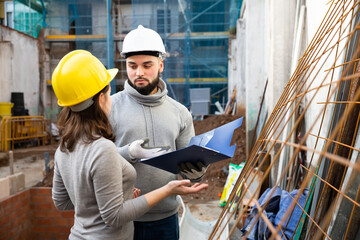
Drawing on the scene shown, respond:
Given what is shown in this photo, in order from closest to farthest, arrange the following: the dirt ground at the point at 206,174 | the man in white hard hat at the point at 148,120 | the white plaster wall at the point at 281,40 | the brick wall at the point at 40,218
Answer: the man in white hard hat at the point at 148,120 → the brick wall at the point at 40,218 → the white plaster wall at the point at 281,40 → the dirt ground at the point at 206,174

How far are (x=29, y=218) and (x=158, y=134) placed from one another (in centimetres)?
258

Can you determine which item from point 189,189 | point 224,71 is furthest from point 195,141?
point 224,71

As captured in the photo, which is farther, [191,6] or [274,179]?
[191,6]

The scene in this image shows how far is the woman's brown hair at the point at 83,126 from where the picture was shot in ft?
4.60

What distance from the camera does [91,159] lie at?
1.33 meters

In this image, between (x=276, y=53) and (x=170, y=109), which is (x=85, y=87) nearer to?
(x=170, y=109)

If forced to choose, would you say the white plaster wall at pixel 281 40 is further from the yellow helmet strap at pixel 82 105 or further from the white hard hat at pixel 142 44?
the yellow helmet strap at pixel 82 105

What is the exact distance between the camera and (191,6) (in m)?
15.2

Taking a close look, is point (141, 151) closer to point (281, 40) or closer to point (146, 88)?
point (146, 88)

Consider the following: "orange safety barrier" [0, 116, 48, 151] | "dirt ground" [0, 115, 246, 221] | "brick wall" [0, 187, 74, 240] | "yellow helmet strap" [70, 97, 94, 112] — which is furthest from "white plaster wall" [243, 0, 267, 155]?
"orange safety barrier" [0, 116, 48, 151]

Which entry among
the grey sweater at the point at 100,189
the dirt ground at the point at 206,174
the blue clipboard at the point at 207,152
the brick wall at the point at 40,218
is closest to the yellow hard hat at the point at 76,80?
the grey sweater at the point at 100,189

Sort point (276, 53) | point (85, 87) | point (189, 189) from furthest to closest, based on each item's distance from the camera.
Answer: point (276, 53), point (189, 189), point (85, 87)

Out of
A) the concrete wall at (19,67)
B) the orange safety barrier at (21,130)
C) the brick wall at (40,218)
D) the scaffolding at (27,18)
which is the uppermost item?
the scaffolding at (27,18)

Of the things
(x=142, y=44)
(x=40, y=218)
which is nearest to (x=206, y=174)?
(x=40, y=218)
